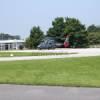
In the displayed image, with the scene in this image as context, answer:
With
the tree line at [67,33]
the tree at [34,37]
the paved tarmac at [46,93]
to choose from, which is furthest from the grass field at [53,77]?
the tree at [34,37]

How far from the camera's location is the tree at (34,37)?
6912 cm

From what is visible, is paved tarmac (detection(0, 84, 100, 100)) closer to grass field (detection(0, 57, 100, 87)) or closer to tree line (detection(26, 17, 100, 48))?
grass field (detection(0, 57, 100, 87))

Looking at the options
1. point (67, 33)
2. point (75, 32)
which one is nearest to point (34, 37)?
point (67, 33)

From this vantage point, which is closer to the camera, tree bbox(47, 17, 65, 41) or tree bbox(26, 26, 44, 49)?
tree bbox(26, 26, 44, 49)

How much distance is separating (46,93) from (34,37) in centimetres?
6093

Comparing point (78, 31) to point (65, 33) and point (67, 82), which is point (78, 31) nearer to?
point (65, 33)

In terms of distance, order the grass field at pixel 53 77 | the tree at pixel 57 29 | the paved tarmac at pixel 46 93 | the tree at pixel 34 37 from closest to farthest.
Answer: the paved tarmac at pixel 46 93 → the grass field at pixel 53 77 → the tree at pixel 34 37 → the tree at pixel 57 29

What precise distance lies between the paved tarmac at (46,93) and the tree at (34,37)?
58301 millimetres

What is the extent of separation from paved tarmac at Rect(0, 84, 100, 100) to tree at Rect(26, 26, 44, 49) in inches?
2295

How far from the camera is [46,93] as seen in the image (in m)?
9.62

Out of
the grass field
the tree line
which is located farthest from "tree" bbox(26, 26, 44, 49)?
the grass field

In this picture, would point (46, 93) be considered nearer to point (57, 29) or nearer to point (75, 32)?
point (75, 32)

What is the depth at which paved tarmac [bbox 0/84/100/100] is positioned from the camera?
8.96 metres

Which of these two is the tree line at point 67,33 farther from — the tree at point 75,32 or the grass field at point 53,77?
the grass field at point 53,77
